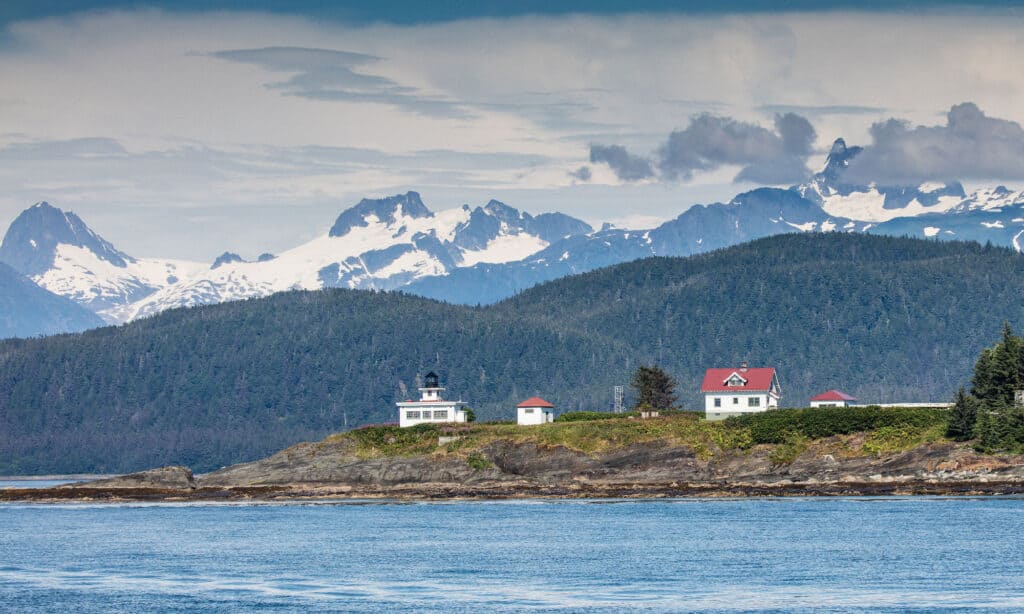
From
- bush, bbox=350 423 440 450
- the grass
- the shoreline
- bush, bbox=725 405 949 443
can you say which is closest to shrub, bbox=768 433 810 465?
the grass

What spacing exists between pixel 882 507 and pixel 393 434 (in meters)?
56.6

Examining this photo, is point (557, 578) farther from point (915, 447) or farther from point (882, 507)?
point (915, 447)

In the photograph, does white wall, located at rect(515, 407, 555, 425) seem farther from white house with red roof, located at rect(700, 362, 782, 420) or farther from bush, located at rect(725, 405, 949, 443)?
bush, located at rect(725, 405, 949, 443)

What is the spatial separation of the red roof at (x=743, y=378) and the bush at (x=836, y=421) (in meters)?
14.1

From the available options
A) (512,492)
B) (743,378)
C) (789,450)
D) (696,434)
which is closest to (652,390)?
(743,378)

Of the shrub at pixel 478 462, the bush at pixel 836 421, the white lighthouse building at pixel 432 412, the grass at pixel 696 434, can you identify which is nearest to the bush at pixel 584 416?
the grass at pixel 696 434

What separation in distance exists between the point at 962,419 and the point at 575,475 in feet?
113

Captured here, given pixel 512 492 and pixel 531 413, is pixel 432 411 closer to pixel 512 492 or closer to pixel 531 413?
pixel 531 413

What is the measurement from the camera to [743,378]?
16362 centimetres

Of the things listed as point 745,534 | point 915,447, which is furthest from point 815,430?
point 745,534

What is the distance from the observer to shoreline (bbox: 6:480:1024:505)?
133 metres

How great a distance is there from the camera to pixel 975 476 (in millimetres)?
134125

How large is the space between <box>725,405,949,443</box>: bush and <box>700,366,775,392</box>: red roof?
1407cm

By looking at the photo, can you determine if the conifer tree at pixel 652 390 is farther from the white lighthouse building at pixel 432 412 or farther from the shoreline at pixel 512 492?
the shoreline at pixel 512 492
